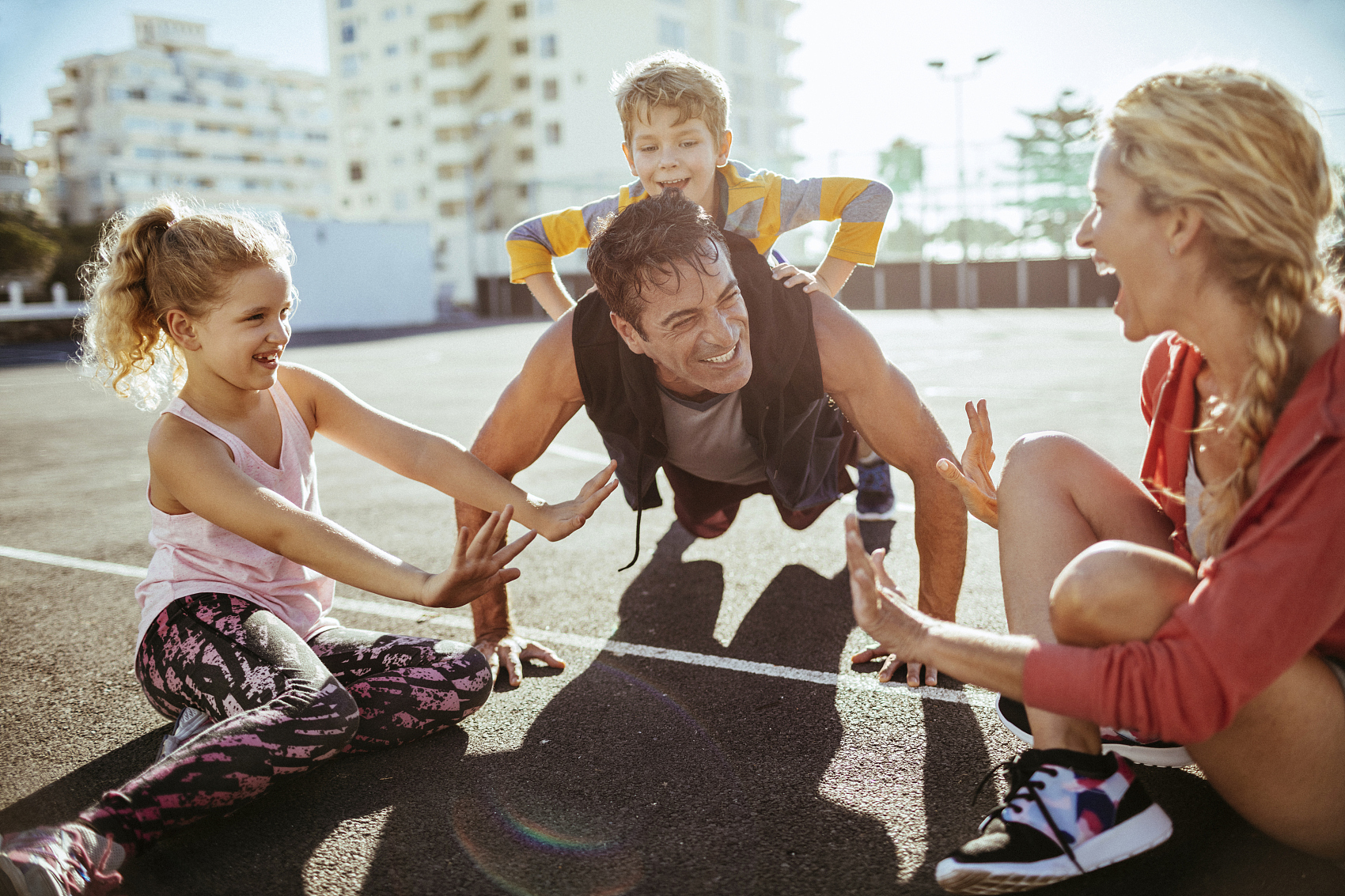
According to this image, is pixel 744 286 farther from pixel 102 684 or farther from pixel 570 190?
pixel 570 190

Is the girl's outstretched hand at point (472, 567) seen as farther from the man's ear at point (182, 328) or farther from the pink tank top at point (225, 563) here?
the man's ear at point (182, 328)

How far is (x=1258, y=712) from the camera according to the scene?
5.09 feet

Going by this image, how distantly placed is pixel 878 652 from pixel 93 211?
73692mm

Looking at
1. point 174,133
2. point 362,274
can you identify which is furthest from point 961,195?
point 174,133

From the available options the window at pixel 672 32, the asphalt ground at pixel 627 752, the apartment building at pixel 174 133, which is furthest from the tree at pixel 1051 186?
the apartment building at pixel 174 133

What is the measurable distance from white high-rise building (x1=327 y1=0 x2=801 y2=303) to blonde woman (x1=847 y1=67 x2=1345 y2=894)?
4433cm

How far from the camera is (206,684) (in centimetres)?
224

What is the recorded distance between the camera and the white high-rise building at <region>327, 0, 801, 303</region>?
5253 centimetres

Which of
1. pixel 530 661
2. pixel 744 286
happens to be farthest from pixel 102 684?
pixel 744 286

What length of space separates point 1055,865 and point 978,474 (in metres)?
0.93

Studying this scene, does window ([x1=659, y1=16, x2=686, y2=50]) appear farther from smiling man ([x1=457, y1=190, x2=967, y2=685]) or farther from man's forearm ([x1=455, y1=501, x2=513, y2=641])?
man's forearm ([x1=455, y1=501, x2=513, y2=641])

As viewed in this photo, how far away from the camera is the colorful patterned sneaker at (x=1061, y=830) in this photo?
1685mm

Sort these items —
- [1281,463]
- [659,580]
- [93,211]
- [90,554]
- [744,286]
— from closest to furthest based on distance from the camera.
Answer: [1281,463] → [744,286] → [659,580] → [90,554] → [93,211]

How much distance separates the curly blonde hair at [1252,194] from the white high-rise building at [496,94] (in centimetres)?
4442
